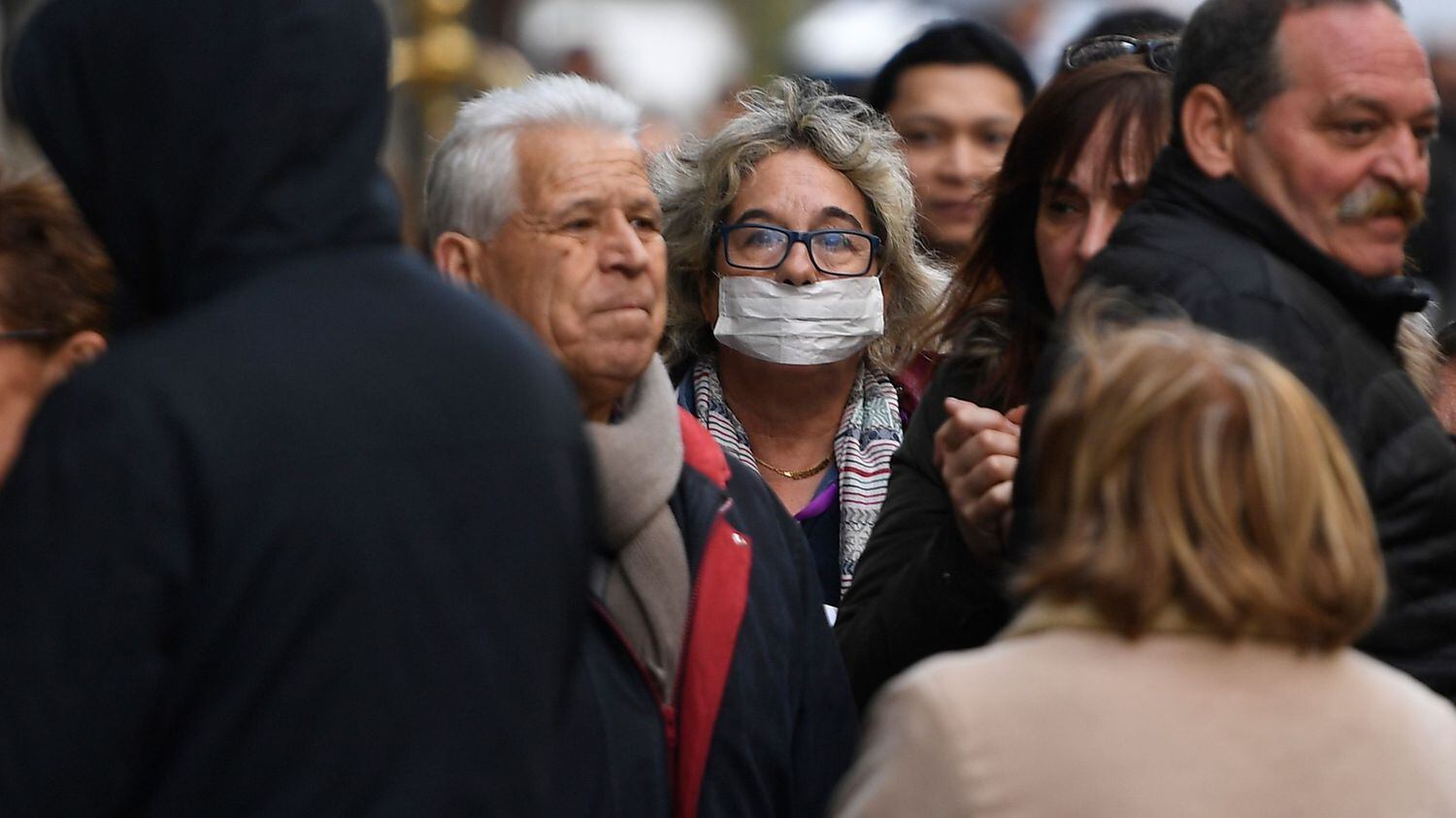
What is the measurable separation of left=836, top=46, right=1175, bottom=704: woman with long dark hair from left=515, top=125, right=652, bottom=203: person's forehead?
703mm

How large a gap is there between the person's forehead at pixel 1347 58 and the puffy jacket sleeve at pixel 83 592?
1.72 meters

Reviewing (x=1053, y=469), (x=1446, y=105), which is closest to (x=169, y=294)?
(x=1053, y=469)

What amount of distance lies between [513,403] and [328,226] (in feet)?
1.00

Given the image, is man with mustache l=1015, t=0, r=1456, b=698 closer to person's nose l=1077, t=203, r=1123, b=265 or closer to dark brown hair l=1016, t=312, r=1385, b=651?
dark brown hair l=1016, t=312, r=1385, b=651

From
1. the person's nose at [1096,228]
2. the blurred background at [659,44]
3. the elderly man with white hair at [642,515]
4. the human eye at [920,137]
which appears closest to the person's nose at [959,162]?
the human eye at [920,137]

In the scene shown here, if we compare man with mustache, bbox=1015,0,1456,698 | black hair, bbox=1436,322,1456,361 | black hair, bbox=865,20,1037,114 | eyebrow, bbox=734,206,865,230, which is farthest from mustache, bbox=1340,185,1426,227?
black hair, bbox=865,20,1037,114

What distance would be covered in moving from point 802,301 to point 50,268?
163 cm

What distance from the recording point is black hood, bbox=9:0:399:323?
249 centimetres

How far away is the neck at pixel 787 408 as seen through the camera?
4734mm

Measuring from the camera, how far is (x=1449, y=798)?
2455 millimetres

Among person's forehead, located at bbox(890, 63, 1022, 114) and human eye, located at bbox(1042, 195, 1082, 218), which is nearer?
human eye, located at bbox(1042, 195, 1082, 218)

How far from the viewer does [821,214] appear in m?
4.75

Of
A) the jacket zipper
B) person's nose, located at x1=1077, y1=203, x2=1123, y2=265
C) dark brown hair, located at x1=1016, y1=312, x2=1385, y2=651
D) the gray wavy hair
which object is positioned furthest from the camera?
the gray wavy hair

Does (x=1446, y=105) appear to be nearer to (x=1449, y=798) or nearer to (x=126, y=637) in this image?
(x=1449, y=798)
